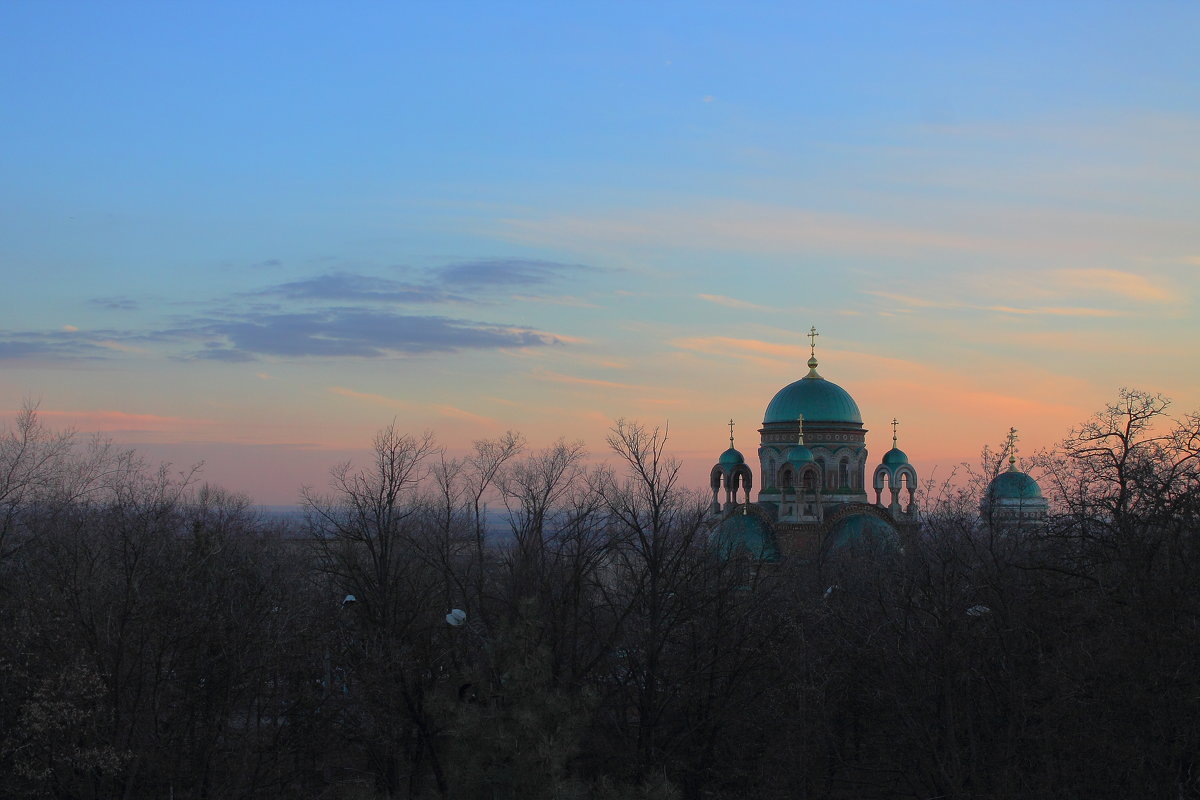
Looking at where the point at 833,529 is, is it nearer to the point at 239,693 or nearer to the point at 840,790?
the point at 840,790

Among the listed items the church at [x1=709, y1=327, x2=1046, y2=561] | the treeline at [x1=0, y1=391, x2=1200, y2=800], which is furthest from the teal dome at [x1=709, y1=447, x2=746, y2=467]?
the treeline at [x1=0, y1=391, x2=1200, y2=800]

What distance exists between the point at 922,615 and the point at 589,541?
311 inches

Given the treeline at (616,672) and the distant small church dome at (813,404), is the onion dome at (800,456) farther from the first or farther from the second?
the treeline at (616,672)

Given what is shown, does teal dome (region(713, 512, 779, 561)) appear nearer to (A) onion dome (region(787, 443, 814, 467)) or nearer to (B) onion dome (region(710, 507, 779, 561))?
(B) onion dome (region(710, 507, 779, 561))

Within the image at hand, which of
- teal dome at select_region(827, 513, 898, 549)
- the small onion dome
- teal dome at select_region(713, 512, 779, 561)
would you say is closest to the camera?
teal dome at select_region(827, 513, 898, 549)

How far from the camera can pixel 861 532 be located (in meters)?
52.0

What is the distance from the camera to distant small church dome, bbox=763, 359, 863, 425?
58406mm

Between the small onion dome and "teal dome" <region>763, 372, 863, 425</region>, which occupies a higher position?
"teal dome" <region>763, 372, 863, 425</region>

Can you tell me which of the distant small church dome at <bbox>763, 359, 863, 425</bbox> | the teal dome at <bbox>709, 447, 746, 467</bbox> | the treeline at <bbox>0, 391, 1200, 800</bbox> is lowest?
the treeline at <bbox>0, 391, 1200, 800</bbox>

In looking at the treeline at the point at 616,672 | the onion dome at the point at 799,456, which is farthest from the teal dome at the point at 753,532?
the treeline at the point at 616,672

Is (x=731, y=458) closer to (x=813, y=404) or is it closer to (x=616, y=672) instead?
(x=813, y=404)

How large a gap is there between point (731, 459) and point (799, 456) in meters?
4.75

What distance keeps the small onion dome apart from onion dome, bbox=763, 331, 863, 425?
118 inches

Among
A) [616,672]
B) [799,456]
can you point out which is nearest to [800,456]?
[799,456]
